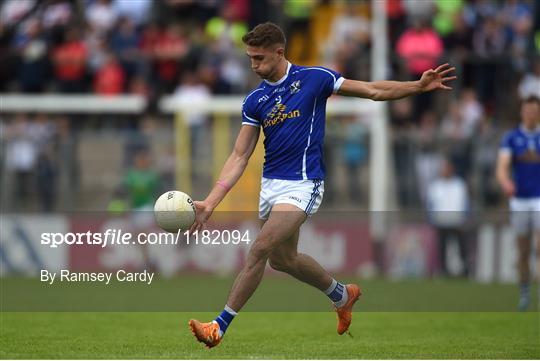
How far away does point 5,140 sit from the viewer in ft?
76.2

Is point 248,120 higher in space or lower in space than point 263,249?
higher

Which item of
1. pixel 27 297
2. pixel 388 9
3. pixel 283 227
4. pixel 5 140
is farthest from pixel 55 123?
pixel 283 227

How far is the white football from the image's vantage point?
34.4 ft

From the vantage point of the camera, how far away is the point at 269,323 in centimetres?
1384

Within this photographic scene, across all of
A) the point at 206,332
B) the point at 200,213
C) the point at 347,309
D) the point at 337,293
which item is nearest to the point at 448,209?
the point at 347,309

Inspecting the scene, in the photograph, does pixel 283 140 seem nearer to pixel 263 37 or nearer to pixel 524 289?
pixel 263 37

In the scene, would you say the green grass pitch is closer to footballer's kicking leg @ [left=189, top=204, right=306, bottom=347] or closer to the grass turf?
the grass turf

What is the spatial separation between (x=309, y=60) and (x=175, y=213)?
14.3 meters

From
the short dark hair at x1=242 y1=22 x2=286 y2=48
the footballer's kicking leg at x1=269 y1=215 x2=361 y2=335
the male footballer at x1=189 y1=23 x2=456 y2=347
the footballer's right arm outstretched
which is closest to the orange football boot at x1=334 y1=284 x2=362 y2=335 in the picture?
the footballer's kicking leg at x1=269 y1=215 x2=361 y2=335

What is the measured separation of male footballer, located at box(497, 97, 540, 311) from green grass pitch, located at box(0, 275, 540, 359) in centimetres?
60

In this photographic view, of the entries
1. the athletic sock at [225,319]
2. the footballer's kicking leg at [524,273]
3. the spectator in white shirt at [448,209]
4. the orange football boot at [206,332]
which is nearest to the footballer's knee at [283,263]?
the athletic sock at [225,319]

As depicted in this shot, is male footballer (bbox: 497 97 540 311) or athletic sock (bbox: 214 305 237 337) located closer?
athletic sock (bbox: 214 305 237 337)

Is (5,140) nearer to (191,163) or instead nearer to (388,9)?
(191,163)

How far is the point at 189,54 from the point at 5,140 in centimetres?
388
